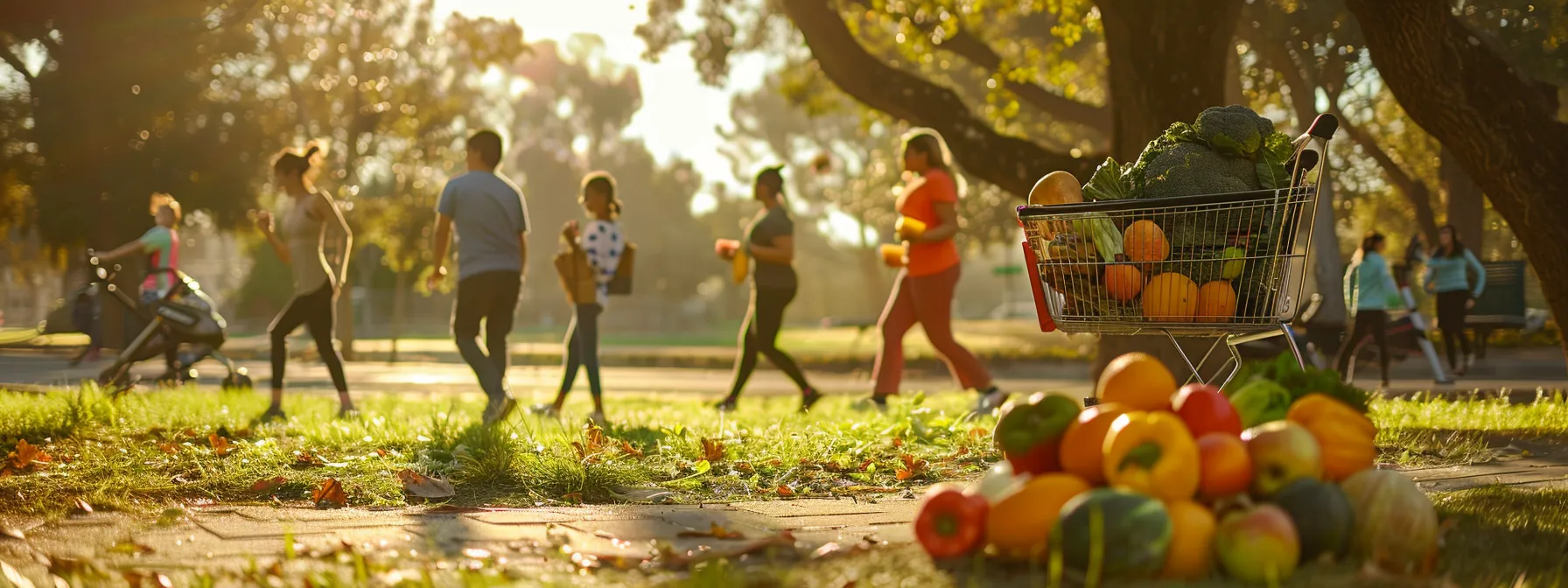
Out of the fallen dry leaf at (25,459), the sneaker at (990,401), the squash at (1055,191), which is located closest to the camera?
the squash at (1055,191)

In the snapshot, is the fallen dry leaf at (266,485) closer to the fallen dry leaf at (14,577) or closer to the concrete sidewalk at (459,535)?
the concrete sidewalk at (459,535)

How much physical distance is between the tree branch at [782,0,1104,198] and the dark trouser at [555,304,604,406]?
110 inches

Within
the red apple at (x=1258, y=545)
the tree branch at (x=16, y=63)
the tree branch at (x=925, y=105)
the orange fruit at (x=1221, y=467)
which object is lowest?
the red apple at (x=1258, y=545)

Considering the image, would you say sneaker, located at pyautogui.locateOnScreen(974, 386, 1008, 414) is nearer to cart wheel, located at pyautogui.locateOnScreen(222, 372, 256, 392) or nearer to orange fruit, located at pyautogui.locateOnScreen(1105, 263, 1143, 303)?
orange fruit, located at pyautogui.locateOnScreen(1105, 263, 1143, 303)

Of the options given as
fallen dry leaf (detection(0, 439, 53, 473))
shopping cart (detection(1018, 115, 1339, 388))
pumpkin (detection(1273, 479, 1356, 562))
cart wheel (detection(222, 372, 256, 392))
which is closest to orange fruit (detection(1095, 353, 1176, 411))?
pumpkin (detection(1273, 479, 1356, 562))

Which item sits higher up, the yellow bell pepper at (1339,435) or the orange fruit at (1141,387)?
the orange fruit at (1141,387)

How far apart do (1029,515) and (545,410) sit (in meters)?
6.76

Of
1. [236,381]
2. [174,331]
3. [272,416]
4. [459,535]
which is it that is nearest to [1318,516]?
[459,535]

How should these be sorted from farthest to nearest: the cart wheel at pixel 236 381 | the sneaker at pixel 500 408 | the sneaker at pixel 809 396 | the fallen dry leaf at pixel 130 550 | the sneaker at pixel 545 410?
the cart wheel at pixel 236 381
the sneaker at pixel 809 396
the sneaker at pixel 545 410
the sneaker at pixel 500 408
the fallen dry leaf at pixel 130 550

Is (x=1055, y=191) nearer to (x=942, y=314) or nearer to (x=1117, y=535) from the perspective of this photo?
(x=1117, y=535)

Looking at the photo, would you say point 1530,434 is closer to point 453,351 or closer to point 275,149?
point 453,351

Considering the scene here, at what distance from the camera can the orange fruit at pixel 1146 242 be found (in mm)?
4008

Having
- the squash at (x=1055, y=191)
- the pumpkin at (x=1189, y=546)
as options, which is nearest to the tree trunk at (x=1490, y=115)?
the squash at (x=1055, y=191)

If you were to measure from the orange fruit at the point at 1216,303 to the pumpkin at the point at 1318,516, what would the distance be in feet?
4.62
